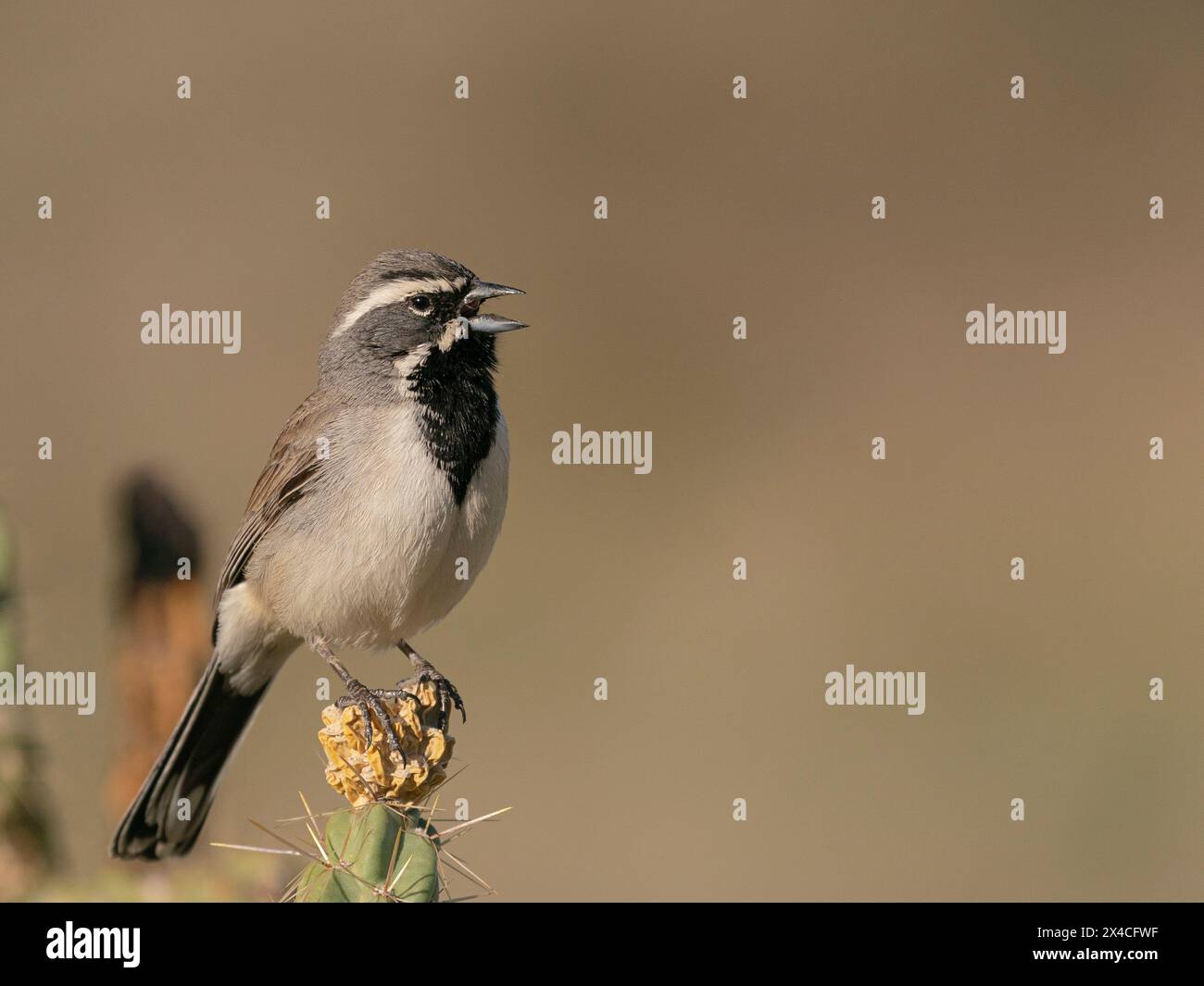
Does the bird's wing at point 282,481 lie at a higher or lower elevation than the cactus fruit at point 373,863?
higher

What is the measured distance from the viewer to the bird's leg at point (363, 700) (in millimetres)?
3494

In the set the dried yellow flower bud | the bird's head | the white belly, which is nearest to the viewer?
the dried yellow flower bud

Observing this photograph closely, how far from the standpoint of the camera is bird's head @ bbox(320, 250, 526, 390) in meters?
5.02

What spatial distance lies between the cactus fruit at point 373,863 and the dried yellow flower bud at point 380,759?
3.1 inches

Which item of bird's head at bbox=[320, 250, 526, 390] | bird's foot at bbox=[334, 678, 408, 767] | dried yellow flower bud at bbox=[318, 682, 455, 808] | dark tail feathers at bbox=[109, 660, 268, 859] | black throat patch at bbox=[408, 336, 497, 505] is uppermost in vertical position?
bird's head at bbox=[320, 250, 526, 390]

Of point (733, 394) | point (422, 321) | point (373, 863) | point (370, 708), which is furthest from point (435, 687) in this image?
point (733, 394)

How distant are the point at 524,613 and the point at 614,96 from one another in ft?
18.6

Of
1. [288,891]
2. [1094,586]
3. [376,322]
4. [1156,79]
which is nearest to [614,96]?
[1156,79]

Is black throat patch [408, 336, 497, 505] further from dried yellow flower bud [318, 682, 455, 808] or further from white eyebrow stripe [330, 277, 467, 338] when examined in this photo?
dried yellow flower bud [318, 682, 455, 808]

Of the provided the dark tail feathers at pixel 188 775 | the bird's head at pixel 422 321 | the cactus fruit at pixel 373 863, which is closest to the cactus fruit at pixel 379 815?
the cactus fruit at pixel 373 863

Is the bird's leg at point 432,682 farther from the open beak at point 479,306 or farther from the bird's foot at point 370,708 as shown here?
the open beak at point 479,306

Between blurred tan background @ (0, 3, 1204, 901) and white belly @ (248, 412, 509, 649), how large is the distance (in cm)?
323

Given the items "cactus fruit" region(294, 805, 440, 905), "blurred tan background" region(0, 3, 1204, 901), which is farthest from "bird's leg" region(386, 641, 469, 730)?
"blurred tan background" region(0, 3, 1204, 901)

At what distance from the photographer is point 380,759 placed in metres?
3.41
